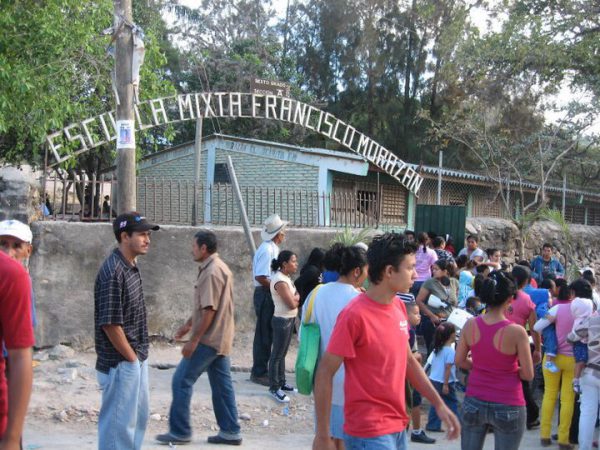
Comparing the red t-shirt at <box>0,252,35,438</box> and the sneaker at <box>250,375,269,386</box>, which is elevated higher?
the red t-shirt at <box>0,252,35,438</box>

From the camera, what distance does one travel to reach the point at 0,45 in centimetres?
1084

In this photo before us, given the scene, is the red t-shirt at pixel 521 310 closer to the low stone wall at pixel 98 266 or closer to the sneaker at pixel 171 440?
the sneaker at pixel 171 440

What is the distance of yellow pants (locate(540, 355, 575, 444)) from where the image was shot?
6.88 m

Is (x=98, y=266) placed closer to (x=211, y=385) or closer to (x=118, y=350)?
(x=211, y=385)

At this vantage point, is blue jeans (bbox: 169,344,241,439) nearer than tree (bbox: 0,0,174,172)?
Yes

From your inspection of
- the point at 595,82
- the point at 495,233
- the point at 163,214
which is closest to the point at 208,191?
the point at 163,214

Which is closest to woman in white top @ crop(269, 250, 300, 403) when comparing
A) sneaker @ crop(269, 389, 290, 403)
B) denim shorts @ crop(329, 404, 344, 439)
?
sneaker @ crop(269, 389, 290, 403)

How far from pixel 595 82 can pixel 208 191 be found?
10138mm

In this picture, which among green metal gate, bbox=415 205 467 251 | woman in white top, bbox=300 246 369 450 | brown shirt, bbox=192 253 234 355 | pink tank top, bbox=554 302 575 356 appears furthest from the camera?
green metal gate, bbox=415 205 467 251

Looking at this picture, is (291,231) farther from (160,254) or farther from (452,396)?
(452,396)

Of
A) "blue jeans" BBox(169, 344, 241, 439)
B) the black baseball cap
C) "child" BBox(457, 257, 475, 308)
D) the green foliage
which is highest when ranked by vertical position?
the green foliage

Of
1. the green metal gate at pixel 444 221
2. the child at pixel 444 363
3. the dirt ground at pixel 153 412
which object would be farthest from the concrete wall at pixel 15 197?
the green metal gate at pixel 444 221

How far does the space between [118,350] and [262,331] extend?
12.9 feet

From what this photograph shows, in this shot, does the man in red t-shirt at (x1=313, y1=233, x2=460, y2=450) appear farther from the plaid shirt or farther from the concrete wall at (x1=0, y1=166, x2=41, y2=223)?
the concrete wall at (x1=0, y1=166, x2=41, y2=223)
